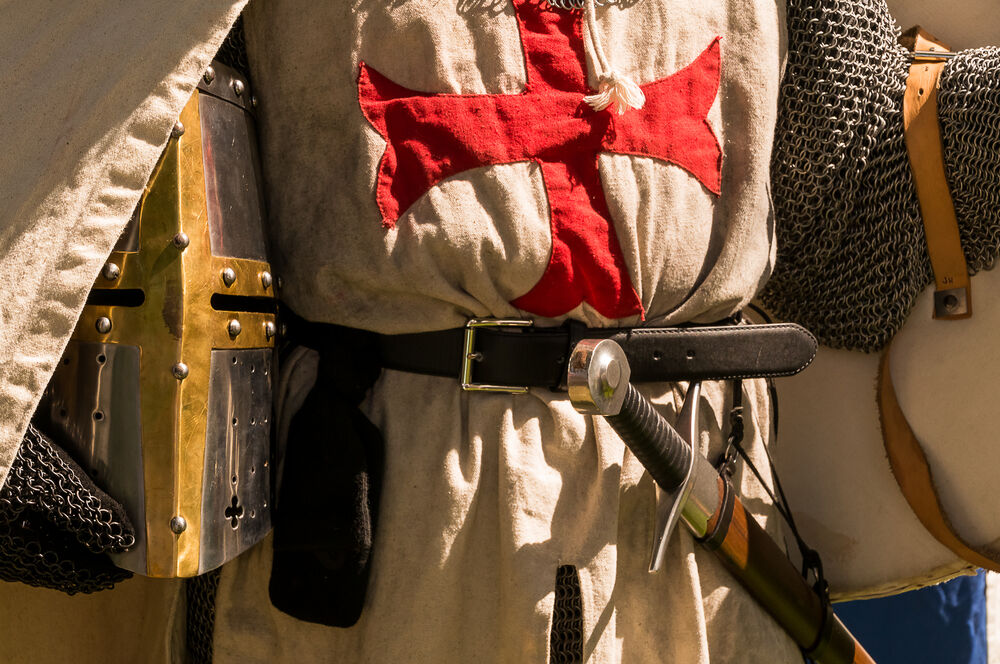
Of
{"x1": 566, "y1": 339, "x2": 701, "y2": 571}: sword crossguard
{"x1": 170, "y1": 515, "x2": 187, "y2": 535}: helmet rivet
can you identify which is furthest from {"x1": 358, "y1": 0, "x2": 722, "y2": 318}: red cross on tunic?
{"x1": 170, "y1": 515, "x2": 187, "y2": 535}: helmet rivet

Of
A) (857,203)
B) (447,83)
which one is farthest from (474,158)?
(857,203)

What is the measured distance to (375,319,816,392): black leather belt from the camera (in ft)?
4.04

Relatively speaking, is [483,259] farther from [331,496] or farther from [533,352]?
[331,496]

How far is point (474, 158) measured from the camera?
3.93 ft

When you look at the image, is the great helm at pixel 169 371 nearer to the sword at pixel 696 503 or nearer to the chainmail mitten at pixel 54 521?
the chainmail mitten at pixel 54 521

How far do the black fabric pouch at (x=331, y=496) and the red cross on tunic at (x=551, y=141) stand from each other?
0.21 metres

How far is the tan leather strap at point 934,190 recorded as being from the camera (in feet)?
4.86

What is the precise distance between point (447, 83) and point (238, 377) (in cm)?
42

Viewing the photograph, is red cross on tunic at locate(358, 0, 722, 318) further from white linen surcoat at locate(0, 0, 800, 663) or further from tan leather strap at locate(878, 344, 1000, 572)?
tan leather strap at locate(878, 344, 1000, 572)

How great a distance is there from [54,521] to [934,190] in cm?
126

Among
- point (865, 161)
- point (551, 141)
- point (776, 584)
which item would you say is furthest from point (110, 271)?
point (865, 161)

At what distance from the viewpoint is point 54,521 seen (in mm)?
1062

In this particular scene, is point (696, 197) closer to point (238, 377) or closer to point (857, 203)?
point (857, 203)

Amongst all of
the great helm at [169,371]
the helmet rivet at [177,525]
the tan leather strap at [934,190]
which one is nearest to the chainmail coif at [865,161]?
the tan leather strap at [934,190]
